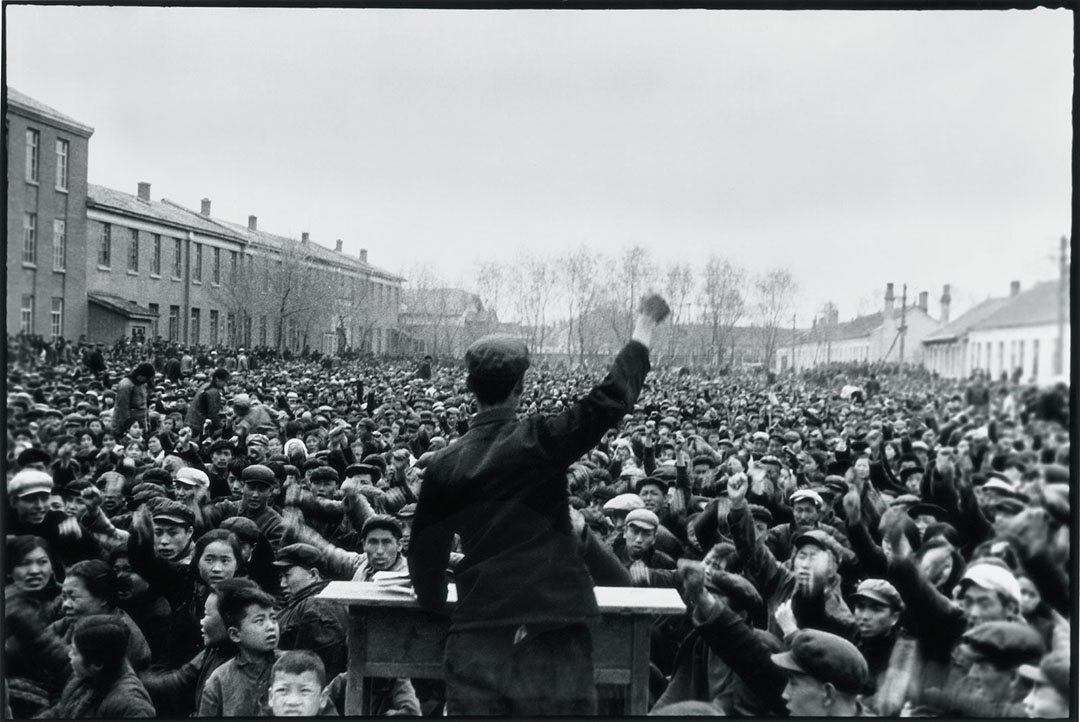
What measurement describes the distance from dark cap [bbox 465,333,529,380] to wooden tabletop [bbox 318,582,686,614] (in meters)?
0.67

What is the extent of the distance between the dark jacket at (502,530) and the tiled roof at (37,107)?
1740mm

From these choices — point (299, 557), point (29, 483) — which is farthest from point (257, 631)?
point (29, 483)

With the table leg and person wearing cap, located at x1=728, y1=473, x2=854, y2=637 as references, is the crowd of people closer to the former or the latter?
person wearing cap, located at x1=728, y1=473, x2=854, y2=637

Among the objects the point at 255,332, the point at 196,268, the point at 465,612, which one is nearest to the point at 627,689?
the point at 465,612

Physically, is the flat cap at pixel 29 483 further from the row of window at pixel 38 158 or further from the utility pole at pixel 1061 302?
the utility pole at pixel 1061 302

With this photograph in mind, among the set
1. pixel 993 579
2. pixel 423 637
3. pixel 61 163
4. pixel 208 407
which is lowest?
pixel 423 637

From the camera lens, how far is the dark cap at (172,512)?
3883 millimetres

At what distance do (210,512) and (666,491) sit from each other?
1724mm

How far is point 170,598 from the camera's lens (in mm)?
3766

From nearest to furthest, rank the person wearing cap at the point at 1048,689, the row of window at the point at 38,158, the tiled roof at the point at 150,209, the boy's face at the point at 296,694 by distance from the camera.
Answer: the person wearing cap at the point at 1048,689 < the boy's face at the point at 296,694 < the row of window at the point at 38,158 < the tiled roof at the point at 150,209

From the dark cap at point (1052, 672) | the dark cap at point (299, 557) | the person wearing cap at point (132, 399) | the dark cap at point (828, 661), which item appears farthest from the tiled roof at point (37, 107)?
the dark cap at point (1052, 672)

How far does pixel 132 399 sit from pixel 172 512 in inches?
17.2

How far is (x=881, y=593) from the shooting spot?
3488mm

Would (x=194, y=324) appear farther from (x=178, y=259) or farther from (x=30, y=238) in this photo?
(x=30, y=238)
